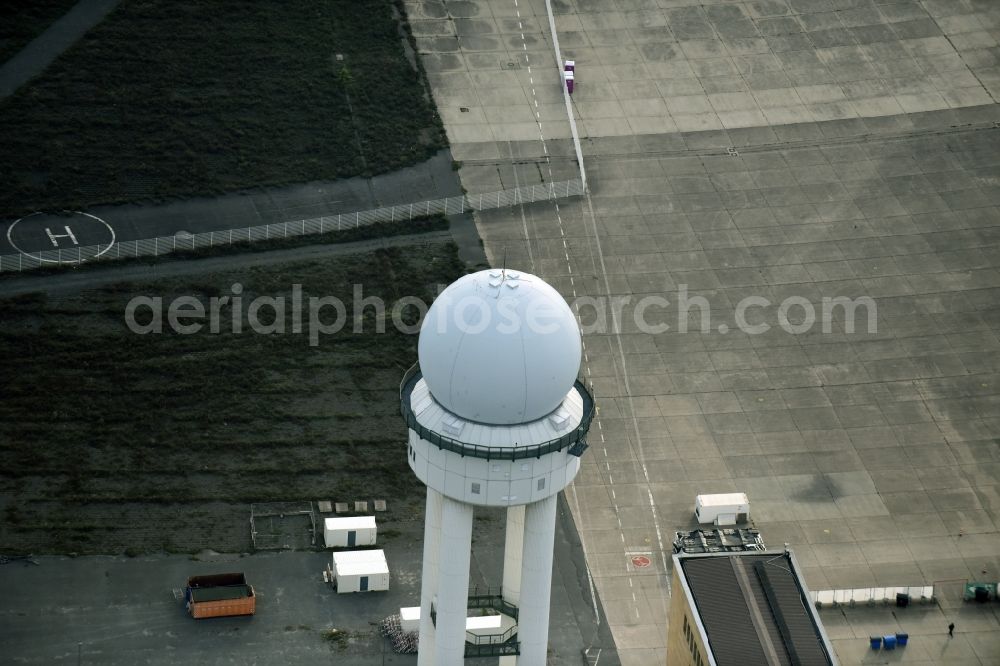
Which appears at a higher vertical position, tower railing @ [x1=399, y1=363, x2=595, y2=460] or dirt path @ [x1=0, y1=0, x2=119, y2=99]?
tower railing @ [x1=399, y1=363, x2=595, y2=460]

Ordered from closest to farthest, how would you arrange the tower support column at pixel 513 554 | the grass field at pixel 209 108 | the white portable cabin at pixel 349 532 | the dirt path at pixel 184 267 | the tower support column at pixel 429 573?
the tower support column at pixel 429 573
the tower support column at pixel 513 554
the white portable cabin at pixel 349 532
the dirt path at pixel 184 267
the grass field at pixel 209 108

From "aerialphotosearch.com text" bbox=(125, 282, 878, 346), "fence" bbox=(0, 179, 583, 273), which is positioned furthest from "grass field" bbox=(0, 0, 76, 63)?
"aerialphotosearch.com text" bbox=(125, 282, 878, 346)

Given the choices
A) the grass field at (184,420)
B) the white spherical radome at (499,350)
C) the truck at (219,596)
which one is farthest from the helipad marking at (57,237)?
the white spherical radome at (499,350)

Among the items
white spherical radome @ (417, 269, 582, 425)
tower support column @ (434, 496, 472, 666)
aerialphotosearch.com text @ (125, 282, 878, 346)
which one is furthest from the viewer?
aerialphotosearch.com text @ (125, 282, 878, 346)

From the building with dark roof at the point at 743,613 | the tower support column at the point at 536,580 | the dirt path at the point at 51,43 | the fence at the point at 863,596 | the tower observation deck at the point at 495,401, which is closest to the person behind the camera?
the tower observation deck at the point at 495,401

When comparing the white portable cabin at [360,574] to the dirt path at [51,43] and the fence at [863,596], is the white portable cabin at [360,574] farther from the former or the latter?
the dirt path at [51,43]

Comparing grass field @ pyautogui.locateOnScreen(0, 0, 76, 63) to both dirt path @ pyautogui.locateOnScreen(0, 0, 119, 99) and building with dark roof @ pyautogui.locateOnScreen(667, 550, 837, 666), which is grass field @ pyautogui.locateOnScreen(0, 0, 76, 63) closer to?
dirt path @ pyautogui.locateOnScreen(0, 0, 119, 99)
